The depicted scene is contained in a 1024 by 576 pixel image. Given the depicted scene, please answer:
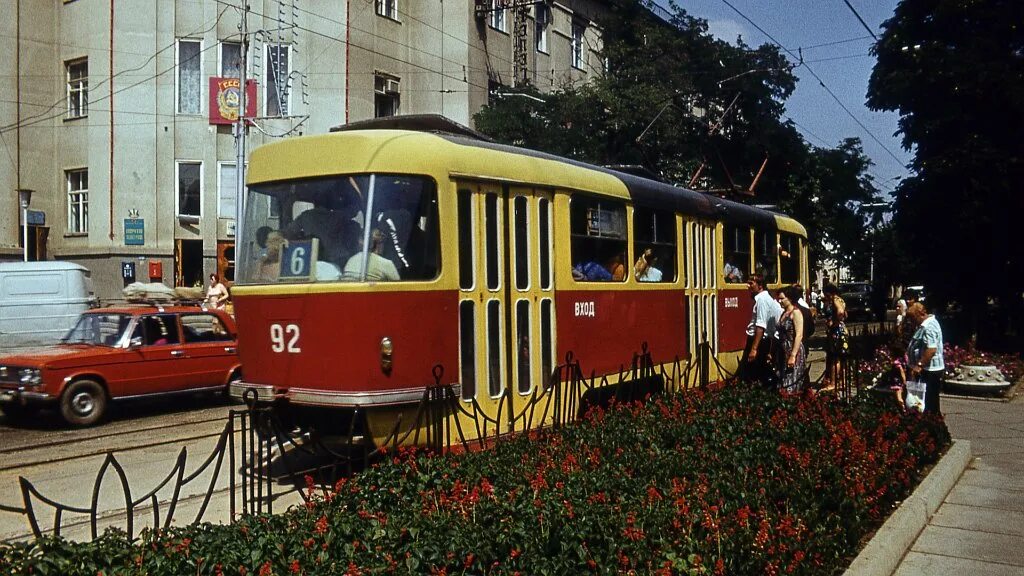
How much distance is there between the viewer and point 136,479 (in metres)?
9.84

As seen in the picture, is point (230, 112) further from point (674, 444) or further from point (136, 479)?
point (674, 444)

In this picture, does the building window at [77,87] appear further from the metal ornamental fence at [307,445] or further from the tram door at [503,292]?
the tram door at [503,292]

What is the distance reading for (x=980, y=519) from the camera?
323 inches

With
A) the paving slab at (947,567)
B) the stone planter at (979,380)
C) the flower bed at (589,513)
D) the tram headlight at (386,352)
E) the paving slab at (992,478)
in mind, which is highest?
the tram headlight at (386,352)

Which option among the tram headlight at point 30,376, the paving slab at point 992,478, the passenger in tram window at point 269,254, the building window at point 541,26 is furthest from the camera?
the building window at point 541,26

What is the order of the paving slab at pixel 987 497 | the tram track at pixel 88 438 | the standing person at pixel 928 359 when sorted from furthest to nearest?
the tram track at pixel 88 438
the standing person at pixel 928 359
the paving slab at pixel 987 497

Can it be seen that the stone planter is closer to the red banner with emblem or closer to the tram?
the tram

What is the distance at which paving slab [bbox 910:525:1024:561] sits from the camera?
7074 mm

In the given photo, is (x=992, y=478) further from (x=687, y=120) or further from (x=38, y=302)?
(x=687, y=120)

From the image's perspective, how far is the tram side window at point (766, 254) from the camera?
56.5ft

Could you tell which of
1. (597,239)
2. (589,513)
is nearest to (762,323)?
(597,239)

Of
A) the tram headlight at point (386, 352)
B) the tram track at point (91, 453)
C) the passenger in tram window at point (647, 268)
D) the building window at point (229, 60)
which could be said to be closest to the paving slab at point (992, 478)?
the passenger in tram window at point (647, 268)

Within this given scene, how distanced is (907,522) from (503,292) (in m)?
4.17

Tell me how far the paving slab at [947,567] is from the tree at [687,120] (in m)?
22.4
